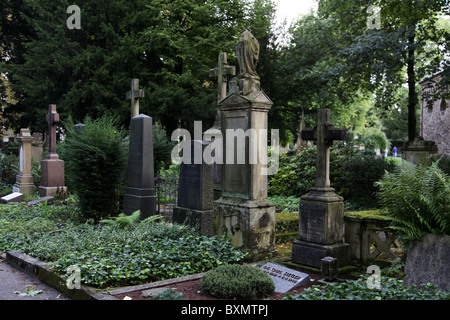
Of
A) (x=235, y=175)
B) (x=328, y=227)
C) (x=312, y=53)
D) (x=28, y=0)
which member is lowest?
(x=328, y=227)

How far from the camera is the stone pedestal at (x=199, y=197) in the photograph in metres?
8.26

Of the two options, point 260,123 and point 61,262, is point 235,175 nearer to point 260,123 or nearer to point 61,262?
point 260,123

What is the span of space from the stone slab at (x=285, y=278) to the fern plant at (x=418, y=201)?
1.47 m

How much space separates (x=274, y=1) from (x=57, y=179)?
61.1 feet

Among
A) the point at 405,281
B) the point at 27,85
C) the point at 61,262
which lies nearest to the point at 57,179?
the point at 61,262

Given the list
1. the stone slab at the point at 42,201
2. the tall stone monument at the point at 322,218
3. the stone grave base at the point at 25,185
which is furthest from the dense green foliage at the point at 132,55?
the tall stone monument at the point at 322,218

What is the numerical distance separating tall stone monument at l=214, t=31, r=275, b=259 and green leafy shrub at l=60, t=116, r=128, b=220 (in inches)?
144

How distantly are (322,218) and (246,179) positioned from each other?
4.82 ft

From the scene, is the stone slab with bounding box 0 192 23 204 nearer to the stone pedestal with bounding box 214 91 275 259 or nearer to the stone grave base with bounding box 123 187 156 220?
the stone grave base with bounding box 123 187 156 220

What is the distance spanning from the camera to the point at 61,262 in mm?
6168

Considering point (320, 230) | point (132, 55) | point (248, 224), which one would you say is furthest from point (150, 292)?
point (132, 55)

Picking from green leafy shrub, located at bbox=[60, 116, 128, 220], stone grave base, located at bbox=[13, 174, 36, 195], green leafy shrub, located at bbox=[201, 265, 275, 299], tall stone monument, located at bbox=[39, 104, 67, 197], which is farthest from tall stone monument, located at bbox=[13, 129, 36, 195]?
green leafy shrub, located at bbox=[201, 265, 275, 299]

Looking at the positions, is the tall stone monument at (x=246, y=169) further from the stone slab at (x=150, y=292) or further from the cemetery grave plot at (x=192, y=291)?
the stone slab at (x=150, y=292)

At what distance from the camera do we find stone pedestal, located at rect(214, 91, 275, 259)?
7.20 metres
